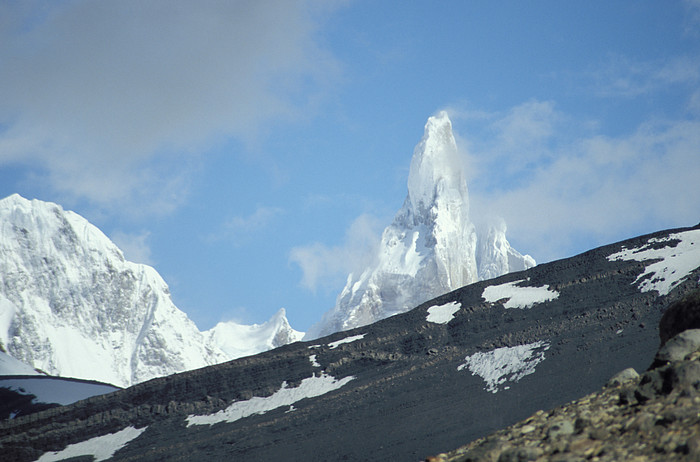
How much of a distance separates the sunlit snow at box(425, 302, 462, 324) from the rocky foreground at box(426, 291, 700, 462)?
3241 centimetres

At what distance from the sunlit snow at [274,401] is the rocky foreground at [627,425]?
2721 centimetres

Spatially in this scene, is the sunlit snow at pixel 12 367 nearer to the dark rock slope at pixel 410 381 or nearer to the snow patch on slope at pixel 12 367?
the snow patch on slope at pixel 12 367

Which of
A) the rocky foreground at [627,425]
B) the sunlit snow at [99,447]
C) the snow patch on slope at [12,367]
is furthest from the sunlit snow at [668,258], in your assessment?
the snow patch on slope at [12,367]

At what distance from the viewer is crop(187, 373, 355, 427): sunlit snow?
39.0 m

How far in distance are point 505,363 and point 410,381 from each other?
16.9ft

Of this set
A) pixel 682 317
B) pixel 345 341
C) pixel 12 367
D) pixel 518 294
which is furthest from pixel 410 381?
pixel 12 367

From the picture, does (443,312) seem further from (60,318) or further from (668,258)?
(60,318)

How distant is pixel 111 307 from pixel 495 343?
177663 mm

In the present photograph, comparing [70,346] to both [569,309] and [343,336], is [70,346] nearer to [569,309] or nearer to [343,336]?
[343,336]

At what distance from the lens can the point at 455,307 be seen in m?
47.2

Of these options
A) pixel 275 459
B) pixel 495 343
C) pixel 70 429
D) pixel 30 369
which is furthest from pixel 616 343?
pixel 30 369

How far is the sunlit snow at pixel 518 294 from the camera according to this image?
43188 millimetres

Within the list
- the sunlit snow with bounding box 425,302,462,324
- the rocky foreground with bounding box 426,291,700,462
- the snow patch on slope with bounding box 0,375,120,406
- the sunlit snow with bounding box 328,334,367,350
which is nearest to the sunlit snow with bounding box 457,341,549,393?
the sunlit snow with bounding box 425,302,462,324

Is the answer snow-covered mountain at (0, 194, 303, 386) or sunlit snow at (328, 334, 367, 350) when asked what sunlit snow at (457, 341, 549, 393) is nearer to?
sunlit snow at (328, 334, 367, 350)
